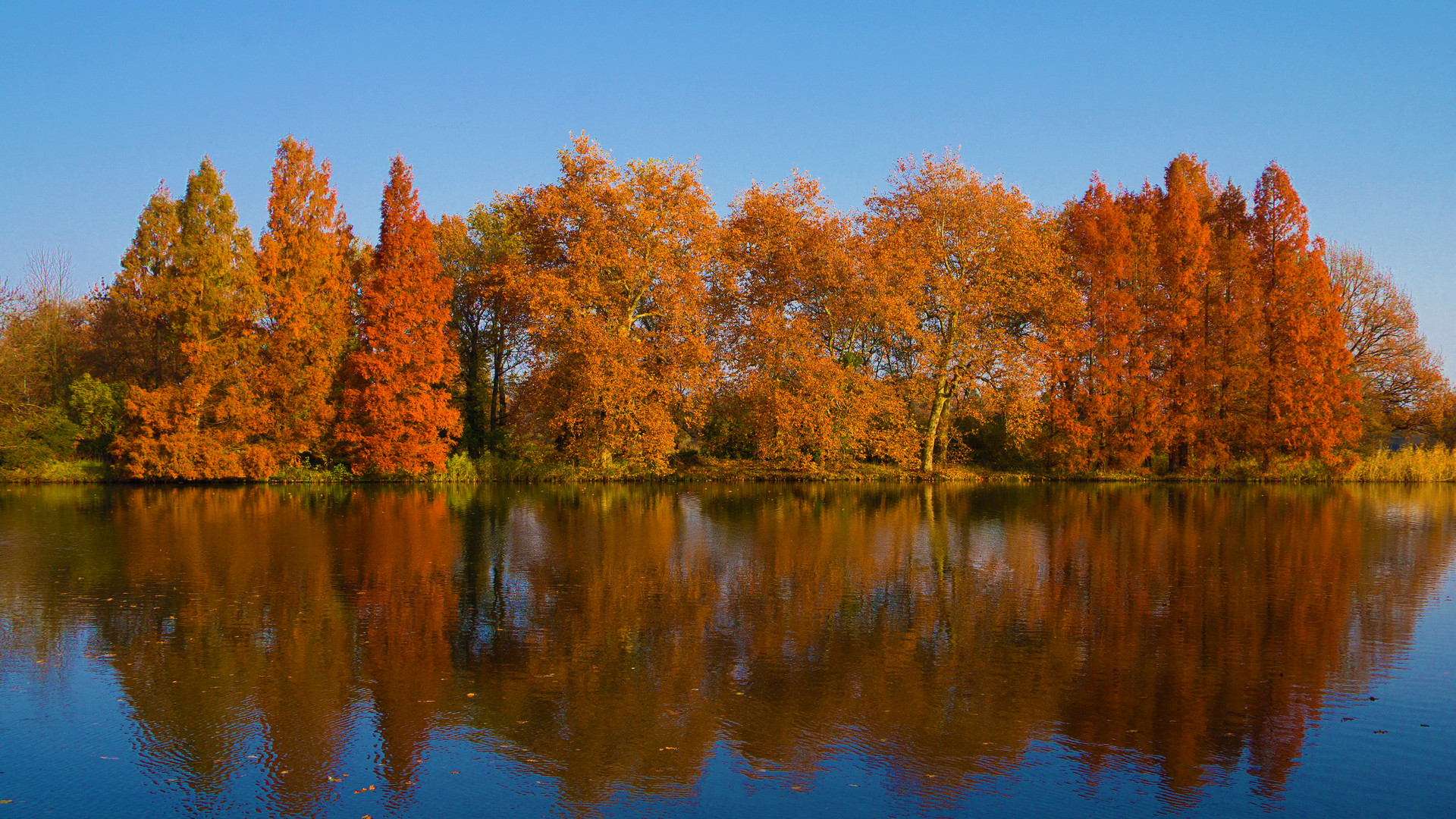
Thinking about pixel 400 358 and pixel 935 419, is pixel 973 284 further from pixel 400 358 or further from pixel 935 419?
pixel 400 358

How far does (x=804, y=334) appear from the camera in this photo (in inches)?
1501

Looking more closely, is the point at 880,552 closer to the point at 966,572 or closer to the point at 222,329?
the point at 966,572

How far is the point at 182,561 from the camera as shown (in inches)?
589

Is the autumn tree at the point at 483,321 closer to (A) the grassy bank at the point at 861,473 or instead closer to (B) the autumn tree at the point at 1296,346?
(A) the grassy bank at the point at 861,473

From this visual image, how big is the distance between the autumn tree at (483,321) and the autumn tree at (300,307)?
6.20 m

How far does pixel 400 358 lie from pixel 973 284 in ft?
74.7

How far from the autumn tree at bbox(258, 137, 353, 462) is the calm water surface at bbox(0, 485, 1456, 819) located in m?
18.2

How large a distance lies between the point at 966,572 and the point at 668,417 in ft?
74.2

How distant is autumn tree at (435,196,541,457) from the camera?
1642 inches

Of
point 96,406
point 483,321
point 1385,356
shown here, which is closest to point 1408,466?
point 1385,356

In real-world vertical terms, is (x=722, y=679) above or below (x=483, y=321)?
below

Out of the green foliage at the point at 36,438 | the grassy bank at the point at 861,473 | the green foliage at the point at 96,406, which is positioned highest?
the green foliage at the point at 96,406

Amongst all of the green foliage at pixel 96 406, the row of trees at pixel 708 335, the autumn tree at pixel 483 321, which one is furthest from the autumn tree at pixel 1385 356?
the green foliage at pixel 96 406

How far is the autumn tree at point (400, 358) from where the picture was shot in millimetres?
34625
